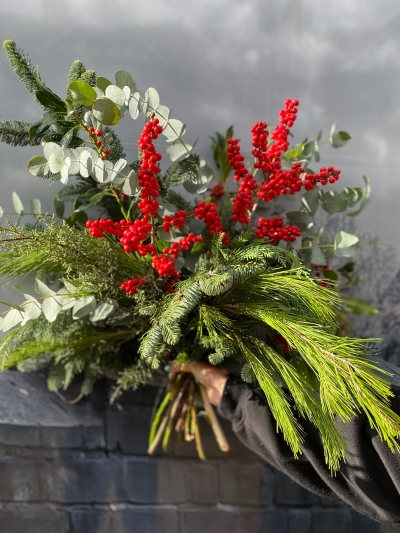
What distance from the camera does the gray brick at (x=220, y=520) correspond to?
1.00 meters

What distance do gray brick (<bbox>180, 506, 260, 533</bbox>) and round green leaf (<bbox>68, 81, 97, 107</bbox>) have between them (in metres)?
0.90

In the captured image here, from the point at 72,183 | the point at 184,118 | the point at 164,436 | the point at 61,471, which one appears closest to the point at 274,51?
the point at 184,118

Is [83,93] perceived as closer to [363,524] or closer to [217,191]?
[217,191]

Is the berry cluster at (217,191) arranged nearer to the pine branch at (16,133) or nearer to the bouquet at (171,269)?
the bouquet at (171,269)

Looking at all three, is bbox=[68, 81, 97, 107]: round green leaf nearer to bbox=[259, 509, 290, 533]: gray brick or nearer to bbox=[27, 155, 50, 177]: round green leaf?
bbox=[27, 155, 50, 177]: round green leaf

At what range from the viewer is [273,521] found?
1.03 metres

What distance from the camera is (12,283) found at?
2.26 feet

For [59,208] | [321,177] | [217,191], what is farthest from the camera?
[217,191]

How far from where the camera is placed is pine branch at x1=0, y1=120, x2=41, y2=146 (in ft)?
2.05

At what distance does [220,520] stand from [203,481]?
0.31 feet

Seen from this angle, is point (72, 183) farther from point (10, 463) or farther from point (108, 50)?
point (10, 463)

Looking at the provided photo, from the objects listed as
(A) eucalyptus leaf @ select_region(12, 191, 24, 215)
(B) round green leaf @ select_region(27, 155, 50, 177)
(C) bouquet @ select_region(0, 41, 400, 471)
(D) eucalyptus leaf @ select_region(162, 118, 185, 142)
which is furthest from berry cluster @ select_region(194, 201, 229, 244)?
(A) eucalyptus leaf @ select_region(12, 191, 24, 215)

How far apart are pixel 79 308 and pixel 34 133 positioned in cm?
25

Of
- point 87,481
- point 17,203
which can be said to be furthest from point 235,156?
point 87,481
